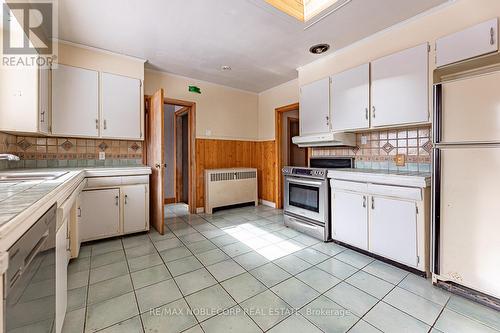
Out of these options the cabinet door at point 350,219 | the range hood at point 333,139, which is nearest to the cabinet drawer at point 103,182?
the range hood at point 333,139

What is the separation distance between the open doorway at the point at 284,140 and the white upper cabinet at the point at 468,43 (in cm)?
232

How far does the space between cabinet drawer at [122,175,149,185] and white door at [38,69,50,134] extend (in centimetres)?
98

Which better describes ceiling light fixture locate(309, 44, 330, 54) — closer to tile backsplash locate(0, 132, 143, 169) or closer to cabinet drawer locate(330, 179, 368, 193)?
cabinet drawer locate(330, 179, 368, 193)

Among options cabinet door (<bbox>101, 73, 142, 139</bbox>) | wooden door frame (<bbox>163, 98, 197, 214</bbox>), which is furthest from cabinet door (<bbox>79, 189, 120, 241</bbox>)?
wooden door frame (<bbox>163, 98, 197, 214</bbox>)

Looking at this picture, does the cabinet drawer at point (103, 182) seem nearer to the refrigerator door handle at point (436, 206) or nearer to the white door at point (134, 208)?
the white door at point (134, 208)

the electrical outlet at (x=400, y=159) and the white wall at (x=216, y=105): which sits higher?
the white wall at (x=216, y=105)

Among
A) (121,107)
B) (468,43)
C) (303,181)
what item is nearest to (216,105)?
(121,107)

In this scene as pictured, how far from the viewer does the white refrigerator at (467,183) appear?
155 cm

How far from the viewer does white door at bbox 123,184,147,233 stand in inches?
112

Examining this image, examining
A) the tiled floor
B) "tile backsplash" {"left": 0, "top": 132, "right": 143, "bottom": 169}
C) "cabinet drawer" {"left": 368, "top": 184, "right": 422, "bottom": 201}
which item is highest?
"tile backsplash" {"left": 0, "top": 132, "right": 143, "bottom": 169}

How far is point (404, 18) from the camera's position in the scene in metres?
2.25

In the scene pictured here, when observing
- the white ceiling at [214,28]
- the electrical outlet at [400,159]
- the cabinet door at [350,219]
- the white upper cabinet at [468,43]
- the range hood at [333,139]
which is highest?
the white ceiling at [214,28]

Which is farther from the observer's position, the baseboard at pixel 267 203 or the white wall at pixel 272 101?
the baseboard at pixel 267 203

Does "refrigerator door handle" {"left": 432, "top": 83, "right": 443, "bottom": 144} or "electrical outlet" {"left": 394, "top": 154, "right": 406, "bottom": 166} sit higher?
"refrigerator door handle" {"left": 432, "top": 83, "right": 443, "bottom": 144}
